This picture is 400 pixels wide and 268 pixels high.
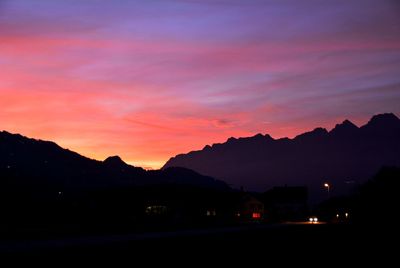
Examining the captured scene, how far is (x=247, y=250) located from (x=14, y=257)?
16582 millimetres

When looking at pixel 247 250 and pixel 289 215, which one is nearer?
pixel 247 250

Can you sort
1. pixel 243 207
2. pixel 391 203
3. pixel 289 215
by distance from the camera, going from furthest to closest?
pixel 289 215
pixel 243 207
pixel 391 203

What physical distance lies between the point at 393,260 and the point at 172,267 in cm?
1289

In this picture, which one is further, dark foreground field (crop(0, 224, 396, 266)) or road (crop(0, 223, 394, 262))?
road (crop(0, 223, 394, 262))

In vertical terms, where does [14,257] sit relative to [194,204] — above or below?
below

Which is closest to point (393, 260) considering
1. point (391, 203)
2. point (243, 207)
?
point (391, 203)

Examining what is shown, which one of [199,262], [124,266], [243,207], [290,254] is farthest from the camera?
[243,207]

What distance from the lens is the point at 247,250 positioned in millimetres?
36094

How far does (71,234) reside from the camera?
42.1 m

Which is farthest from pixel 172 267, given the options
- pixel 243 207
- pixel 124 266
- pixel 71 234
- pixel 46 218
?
pixel 243 207

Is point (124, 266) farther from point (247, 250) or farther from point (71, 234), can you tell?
point (71, 234)

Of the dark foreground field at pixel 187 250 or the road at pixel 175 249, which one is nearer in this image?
the dark foreground field at pixel 187 250

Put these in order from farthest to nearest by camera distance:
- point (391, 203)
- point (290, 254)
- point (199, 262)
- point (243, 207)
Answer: point (243, 207)
point (391, 203)
point (290, 254)
point (199, 262)

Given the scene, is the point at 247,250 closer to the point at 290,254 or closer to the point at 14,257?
the point at 290,254
